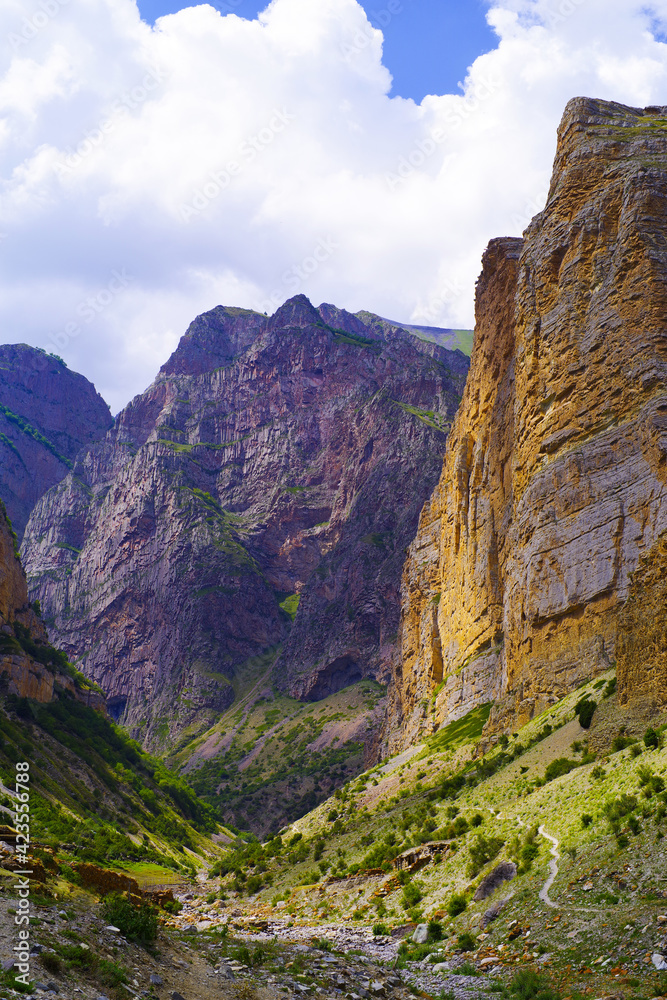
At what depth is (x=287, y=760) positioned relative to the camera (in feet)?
559

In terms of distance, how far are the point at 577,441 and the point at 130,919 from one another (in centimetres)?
4910

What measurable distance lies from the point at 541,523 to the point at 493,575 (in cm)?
2342

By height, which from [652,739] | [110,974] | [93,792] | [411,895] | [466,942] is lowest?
[110,974]

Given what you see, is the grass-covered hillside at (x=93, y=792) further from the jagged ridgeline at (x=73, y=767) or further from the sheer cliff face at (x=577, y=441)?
the sheer cliff face at (x=577, y=441)

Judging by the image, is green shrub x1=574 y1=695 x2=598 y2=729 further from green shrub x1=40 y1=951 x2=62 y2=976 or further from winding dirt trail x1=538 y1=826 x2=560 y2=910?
green shrub x1=40 y1=951 x2=62 y2=976

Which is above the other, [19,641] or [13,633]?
[13,633]

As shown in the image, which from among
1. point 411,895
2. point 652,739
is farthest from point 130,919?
point 652,739

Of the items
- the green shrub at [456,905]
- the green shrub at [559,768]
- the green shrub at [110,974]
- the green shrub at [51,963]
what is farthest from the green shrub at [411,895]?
the green shrub at [51,963]

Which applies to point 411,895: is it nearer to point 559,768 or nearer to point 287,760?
point 559,768

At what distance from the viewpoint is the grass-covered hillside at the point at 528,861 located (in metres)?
21.2

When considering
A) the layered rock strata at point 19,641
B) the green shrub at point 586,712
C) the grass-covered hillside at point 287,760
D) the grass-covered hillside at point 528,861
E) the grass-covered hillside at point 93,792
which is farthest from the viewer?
the grass-covered hillside at point 287,760

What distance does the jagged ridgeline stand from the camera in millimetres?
63406

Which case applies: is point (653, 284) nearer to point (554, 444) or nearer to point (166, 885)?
point (554, 444)

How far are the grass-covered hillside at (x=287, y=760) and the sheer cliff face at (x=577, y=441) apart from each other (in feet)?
224
